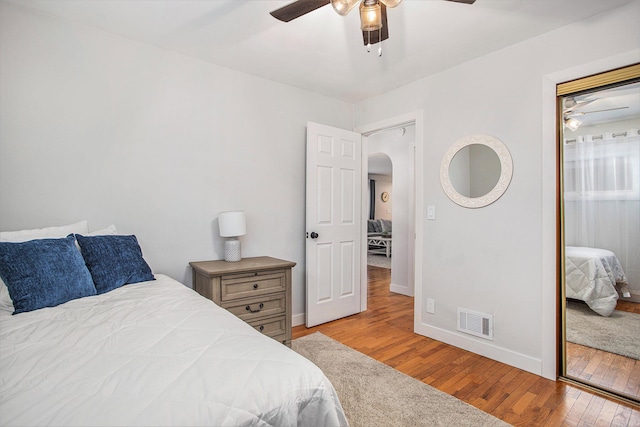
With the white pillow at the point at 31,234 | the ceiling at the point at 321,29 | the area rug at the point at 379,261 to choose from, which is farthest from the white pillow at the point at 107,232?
the area rug at the point at 379,261

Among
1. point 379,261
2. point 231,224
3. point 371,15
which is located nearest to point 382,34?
point 371,15

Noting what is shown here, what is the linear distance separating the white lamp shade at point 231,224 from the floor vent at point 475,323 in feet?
6.71

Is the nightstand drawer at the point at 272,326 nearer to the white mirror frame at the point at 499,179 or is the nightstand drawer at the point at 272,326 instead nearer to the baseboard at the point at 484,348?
the baseboard at the point at 484,348

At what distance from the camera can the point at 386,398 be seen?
202 cm

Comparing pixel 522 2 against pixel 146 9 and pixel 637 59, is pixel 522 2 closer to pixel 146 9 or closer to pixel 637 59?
pixel 637 59

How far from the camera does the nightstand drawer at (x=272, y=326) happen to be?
103 inches

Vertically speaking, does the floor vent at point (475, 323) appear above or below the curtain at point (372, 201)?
below

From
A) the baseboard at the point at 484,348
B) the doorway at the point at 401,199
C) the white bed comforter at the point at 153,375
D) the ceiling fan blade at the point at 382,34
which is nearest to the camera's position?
the white bed comforter at the point at 153,375

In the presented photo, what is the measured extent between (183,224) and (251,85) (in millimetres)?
1461

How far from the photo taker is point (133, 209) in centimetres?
246

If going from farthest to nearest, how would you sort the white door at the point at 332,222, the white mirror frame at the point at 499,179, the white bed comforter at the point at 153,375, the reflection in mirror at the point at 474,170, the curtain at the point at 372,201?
the curtain at the point at 372,201
the white door at the point at 332,222
the reflection in mirror at the point at 474,170
the white mirror frame at the point at 499,179
the white bed comforter at the point at 153,375

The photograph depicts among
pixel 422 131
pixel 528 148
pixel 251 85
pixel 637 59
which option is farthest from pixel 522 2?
pixel 251 85

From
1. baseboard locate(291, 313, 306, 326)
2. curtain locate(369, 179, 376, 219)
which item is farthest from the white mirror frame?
curtain locate(369, 179, 376, 219)

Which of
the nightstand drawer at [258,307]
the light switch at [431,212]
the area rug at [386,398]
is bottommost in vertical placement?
the area rug at [386,398]
